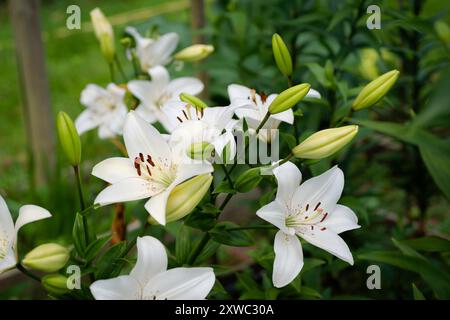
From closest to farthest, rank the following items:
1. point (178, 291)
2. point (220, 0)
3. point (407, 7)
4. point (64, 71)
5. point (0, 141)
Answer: point (178, 291) → point (407, 7) → point (220, 0) → point (0, 141) → point (64, 71)

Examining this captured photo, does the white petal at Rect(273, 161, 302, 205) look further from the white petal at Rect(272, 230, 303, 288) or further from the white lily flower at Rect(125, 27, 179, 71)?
the white lily flower at Rect(125, 27, 179, 71)

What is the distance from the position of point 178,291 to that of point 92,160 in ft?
5.23

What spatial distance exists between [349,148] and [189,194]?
0.68 m

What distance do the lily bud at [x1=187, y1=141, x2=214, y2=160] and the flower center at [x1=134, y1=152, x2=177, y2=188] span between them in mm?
65

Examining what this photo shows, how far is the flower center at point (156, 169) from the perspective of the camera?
0.69 m

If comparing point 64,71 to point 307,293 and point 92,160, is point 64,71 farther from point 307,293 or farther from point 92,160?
point 307,293

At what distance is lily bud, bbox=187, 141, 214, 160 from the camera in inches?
24.9

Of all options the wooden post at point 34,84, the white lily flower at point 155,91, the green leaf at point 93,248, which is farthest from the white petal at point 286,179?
the wooden post at point 34,84

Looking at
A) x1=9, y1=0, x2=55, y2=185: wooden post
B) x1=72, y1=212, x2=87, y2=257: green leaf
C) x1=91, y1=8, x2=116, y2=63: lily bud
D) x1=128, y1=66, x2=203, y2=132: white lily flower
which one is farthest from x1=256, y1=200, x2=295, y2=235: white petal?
x1=9, y1=0, x2=55, y2=185: wooden post

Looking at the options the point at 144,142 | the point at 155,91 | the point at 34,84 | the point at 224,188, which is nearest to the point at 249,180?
the point at 224,188

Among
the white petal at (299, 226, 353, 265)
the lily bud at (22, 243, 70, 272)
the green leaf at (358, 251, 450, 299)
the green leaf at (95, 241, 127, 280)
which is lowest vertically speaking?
the green leaf at (358, 251, 450, 299)

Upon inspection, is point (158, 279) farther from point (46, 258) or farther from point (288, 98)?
point (288, 98)

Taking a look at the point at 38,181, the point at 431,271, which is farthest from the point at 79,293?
the point at 38,181

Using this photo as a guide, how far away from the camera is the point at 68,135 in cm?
70
